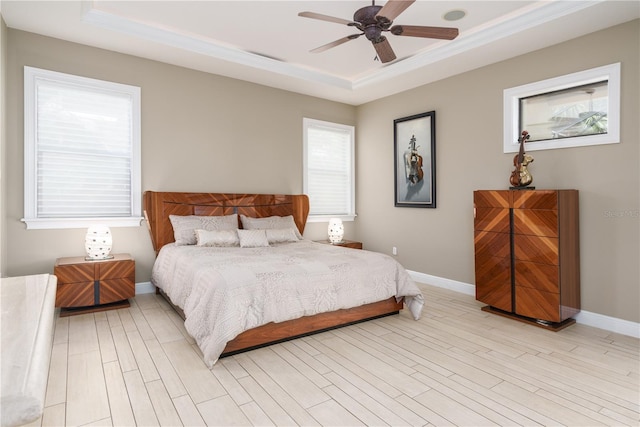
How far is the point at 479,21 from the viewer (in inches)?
143

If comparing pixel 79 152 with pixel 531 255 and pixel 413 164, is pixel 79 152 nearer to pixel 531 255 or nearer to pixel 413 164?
pixel 413 164

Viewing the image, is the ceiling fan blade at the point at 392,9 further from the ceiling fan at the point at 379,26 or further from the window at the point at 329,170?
the window at the point at 329,170

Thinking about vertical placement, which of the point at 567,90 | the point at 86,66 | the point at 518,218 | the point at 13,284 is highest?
the point at 86,66

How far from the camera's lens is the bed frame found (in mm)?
2854

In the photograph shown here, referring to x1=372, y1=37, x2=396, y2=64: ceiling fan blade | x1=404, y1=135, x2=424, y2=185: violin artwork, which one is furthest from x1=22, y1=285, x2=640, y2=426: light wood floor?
x1=372, y1=37, x2=396, y2=64: ceiling fan blade

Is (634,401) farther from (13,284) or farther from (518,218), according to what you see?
(13,284)

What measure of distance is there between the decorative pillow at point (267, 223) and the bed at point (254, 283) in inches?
0.7

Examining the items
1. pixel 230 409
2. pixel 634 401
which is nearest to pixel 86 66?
pixel 230 409

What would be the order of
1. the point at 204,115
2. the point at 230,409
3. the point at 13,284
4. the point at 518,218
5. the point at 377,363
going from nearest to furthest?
the point at 13,284, the point at 230,409, the point at 377,363, the point at 518,218, the point at 204,115

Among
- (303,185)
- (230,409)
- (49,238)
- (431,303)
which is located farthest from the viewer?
(303,185)

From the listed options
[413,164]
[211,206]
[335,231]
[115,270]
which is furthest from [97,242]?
[413,164]

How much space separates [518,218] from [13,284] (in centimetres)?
381

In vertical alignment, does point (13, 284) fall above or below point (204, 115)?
below

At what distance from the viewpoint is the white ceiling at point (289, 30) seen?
10.8ft
